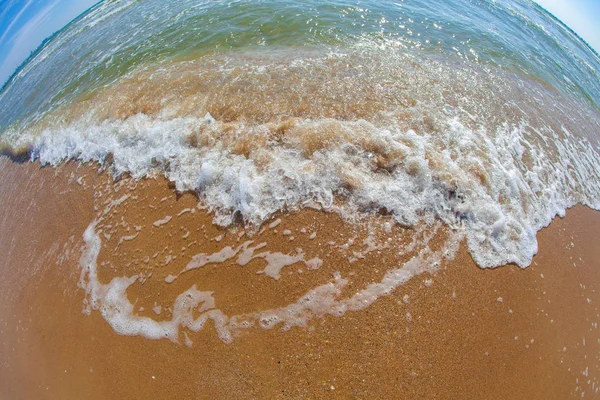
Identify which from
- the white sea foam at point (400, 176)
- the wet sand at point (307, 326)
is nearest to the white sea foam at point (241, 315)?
the wet sand at point (307, 326)

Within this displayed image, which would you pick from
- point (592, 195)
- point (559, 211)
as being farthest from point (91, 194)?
point (592, 195)

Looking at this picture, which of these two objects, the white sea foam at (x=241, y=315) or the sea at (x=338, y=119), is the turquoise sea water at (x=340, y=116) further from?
the white sea foam at (x=241, y=315)

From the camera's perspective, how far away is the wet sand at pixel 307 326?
9.72 ft

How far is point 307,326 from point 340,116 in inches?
133

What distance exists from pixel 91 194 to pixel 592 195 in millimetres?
8560

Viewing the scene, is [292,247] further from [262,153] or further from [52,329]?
[52,329]

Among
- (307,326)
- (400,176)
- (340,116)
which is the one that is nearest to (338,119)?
(340,116)

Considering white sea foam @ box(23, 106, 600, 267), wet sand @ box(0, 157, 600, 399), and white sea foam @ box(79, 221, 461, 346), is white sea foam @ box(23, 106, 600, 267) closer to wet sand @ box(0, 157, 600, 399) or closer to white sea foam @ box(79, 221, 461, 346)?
wet sand @ box(0, 157, 600, 399)

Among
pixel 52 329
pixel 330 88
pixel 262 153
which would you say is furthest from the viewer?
pixel 330 88

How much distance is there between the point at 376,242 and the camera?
12.0 feet

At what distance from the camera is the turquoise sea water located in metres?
4.07

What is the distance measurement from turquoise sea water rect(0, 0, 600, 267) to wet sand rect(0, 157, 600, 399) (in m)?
0.36

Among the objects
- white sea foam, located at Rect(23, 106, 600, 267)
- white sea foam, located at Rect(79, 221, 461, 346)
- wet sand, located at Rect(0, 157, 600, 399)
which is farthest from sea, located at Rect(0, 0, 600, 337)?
wet sand, located at Rect(0, 157, 600, 399)

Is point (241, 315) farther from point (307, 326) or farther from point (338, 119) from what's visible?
point (338, 119)
